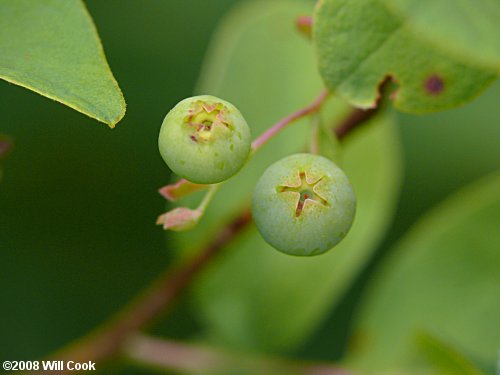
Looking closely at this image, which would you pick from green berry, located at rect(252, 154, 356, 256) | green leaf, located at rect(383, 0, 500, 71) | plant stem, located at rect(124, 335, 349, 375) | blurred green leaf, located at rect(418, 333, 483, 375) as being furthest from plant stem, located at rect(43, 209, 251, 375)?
green leaf, located at rect(383, 0, 500, 71)

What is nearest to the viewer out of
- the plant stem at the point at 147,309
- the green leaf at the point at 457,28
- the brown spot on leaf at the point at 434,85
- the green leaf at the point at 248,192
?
the green leaf at the point at 457,28

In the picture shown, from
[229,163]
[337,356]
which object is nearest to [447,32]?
[229,163]

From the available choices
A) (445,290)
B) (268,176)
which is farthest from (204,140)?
(445,290)

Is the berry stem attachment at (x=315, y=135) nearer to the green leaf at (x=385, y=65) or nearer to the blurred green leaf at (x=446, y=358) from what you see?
the green leaf at (x=385, y=65)

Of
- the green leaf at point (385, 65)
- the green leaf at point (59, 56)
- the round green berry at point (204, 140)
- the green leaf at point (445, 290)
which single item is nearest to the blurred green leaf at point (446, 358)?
the green leaf at point (445, 290)

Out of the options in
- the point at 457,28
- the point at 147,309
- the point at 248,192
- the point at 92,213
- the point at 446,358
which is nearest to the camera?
the point at 457,28

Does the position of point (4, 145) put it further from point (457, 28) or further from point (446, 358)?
point (446, 358)
